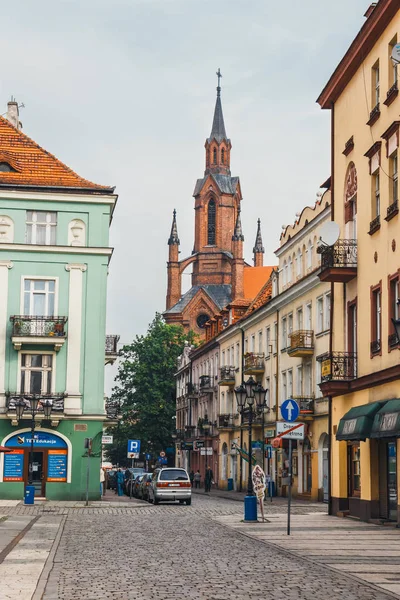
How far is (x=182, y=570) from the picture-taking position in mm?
15445

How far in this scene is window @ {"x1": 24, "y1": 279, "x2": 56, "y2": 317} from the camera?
43969mm

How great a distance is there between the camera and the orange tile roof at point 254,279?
122 metres

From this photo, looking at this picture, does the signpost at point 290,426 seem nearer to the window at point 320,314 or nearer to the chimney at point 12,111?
the window at point 320,314

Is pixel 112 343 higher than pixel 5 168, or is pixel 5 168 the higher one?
pixel 5 168

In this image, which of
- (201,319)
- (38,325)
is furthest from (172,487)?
(201,319)

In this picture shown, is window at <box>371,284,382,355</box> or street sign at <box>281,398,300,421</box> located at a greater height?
window at <box>371,284,382,355</box>

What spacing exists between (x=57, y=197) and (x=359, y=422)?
858 inches

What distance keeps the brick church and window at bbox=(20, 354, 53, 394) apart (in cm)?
7554

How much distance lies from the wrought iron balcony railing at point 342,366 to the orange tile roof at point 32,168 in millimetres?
17807

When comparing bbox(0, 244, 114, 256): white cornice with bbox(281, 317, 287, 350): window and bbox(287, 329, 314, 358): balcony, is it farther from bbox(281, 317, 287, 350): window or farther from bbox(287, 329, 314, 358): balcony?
bbox(281, 317, 287, 350): window

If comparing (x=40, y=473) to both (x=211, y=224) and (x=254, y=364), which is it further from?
(x=211, y=224)

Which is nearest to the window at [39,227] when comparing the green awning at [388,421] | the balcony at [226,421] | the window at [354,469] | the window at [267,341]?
the window at [267,341]

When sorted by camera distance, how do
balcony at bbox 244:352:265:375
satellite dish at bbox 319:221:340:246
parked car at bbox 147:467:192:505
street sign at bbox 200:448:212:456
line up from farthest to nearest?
street sign at bbox 200:448:212:456 < balcony at bbox 244:352:265:375 < parked car at bbox 147:467:192:505 < satellite dish at bbox 319:221:340:246

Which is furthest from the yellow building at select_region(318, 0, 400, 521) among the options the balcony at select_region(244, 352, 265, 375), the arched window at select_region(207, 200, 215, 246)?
the arched window at select_region(207, 200, 215, 246)
